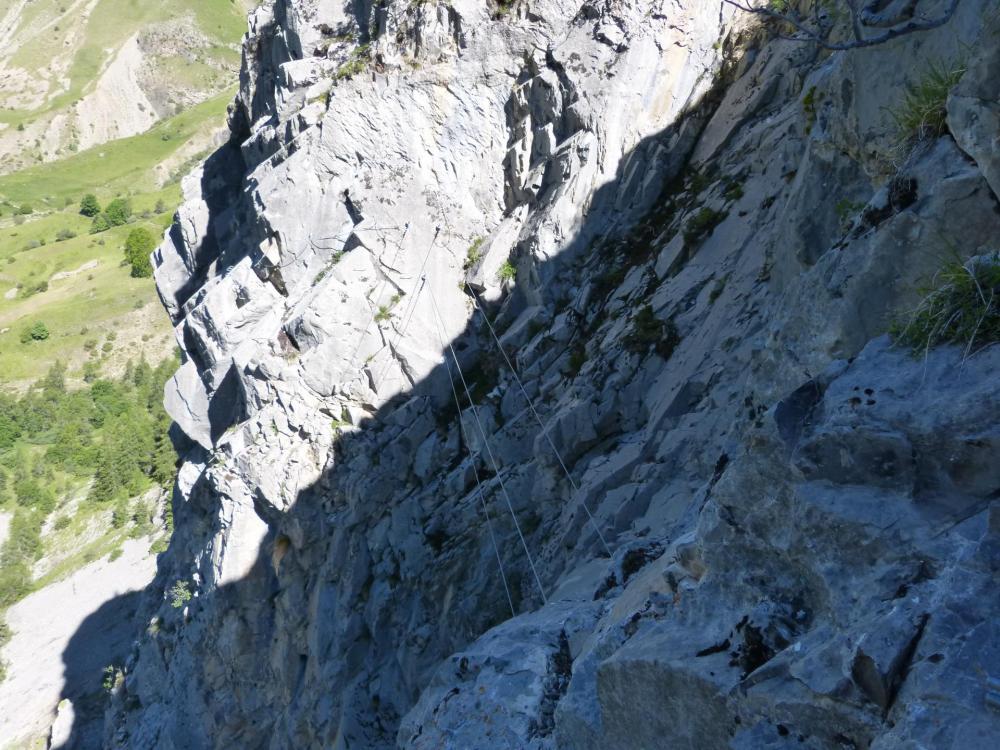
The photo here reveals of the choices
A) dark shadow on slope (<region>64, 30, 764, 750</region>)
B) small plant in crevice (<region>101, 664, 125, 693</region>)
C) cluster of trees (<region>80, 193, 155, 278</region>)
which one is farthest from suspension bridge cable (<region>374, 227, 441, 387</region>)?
cluster of trees (<region>80, 193, 155, 278</region>)

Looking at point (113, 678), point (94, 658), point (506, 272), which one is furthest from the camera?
point (94, 658)

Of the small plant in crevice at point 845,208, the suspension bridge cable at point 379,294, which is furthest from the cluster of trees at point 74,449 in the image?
the small plant in crevice at point 845,208

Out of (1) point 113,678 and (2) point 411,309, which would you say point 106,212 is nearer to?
(1) point 113,678

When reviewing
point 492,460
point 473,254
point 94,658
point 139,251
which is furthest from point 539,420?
point 139,251

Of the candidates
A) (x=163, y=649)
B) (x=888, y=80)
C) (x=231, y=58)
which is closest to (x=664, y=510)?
(x=888, y=80)

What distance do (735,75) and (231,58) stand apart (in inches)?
6830

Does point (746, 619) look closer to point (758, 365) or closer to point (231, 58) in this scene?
point (758, 365)

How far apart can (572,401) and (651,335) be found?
1.93 metres

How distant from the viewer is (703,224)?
1335 cm

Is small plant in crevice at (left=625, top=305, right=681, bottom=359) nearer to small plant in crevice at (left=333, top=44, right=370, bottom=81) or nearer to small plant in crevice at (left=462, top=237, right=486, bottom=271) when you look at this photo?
small plant in crevice at (left=462, top=237, right=486, bottom=271)

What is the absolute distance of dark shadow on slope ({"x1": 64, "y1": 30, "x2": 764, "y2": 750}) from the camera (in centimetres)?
1401

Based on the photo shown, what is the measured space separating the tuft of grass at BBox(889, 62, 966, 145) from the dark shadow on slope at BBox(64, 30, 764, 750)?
27.0 feet

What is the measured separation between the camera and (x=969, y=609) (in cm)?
347

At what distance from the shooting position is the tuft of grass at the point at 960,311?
4137 millimetres
